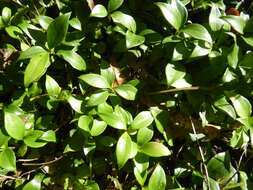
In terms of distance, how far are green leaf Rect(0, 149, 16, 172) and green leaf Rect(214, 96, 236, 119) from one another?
2.98ft

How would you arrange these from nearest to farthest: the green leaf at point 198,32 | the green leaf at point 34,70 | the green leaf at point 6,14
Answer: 1. the green leaf at point 34,70
2. the green leaf at point 198,32
3. the green leaf at point 6,14

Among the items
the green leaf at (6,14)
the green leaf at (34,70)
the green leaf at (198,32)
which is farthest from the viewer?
the green leaf at (6,14)

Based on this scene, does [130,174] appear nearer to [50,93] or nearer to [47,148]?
[47,148]

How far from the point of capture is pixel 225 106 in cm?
105

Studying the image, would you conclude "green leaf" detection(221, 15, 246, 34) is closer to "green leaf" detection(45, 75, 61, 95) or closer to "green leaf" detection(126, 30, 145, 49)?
"green leaf" detection(126, 30, 145, 49)

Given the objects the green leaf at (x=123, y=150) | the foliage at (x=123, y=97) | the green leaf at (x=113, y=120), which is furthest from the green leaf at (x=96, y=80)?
the green leaf at (x=123, y=150)

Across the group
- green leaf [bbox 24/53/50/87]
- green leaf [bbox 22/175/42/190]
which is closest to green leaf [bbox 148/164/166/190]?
green leaf [bbox 22/175/42/190]

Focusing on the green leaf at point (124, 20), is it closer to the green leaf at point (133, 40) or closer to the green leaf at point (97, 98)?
the green leaf at point (133, 40)

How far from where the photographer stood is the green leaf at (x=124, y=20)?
110 centimetres

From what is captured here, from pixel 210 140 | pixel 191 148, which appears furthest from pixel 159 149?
pixel 210 140

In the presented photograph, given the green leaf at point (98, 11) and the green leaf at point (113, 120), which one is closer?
the green leaf at point (113, 120)

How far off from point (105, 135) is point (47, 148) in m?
0.30

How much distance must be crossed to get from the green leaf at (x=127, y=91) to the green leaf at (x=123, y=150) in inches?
7.0

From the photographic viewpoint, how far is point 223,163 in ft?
3.69
